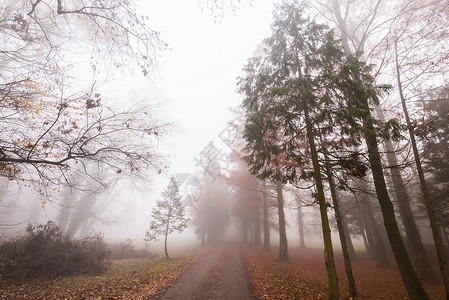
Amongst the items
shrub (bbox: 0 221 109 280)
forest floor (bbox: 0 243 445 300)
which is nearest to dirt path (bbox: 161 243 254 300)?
forest floor (bbox: 0 243 445 300)

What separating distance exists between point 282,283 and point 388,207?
5.39 meters

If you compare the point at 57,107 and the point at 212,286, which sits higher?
the point at 57,107

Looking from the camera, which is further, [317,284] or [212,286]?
[212,286]

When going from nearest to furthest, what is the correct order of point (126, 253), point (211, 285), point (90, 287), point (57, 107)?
point (57, 107), point (90, 287), point (211, 285), point (126, 253)

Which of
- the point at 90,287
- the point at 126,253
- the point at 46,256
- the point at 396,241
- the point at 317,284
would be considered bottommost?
the point at 126,253

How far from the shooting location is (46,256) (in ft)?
30.4

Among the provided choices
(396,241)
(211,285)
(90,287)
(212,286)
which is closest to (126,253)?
(90,287)

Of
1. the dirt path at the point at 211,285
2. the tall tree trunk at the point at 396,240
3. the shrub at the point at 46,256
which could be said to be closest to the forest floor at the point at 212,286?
the dirt path at the point at 211,285

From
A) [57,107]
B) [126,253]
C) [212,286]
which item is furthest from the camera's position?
[126,253]

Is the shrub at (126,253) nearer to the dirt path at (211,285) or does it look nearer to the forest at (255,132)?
the forest at (255,132)

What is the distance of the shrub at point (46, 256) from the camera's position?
8.28m

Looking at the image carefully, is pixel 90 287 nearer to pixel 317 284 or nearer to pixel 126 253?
pixel 317 284

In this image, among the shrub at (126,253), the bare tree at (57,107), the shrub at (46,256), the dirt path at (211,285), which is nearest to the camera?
the bare tree at (57,107)

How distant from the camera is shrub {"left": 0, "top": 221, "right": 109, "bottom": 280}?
27.2 feet
